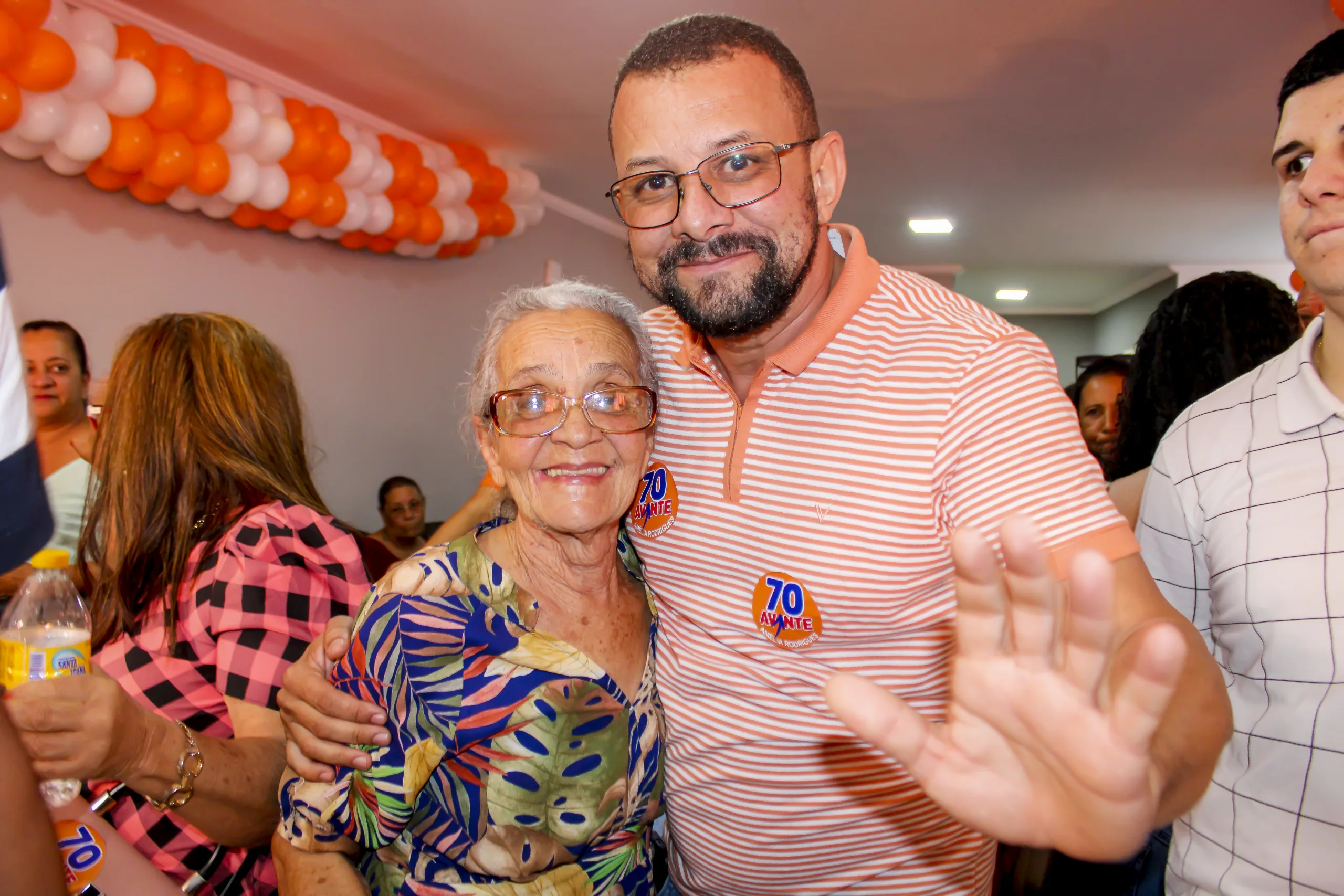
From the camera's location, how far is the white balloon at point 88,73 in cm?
332

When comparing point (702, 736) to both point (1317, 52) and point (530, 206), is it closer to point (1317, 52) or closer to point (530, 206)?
point (1317, 52)

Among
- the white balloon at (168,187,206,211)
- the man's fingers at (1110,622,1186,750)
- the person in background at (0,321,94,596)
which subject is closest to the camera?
the man's fingers at (1110,622,1186,750)

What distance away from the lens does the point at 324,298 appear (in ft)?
18.2

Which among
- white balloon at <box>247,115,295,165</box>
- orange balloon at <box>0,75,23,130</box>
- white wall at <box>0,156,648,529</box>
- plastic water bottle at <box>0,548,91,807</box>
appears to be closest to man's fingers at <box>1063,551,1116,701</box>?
→ plastic water bottle at <box>0,548,91,807</box>

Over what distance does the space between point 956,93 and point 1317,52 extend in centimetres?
423

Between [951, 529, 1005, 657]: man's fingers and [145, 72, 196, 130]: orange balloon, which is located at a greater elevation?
[145, 72, 196, 130]: orange balloon

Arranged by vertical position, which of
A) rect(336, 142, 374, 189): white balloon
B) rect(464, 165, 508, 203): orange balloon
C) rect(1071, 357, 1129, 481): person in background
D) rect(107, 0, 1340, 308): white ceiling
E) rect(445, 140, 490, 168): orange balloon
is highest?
rect(107, 0, 1340, 308): white ceiling

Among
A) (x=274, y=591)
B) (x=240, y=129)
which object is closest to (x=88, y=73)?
(x=240, y=129)

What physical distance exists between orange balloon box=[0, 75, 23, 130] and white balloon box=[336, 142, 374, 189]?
1553mm

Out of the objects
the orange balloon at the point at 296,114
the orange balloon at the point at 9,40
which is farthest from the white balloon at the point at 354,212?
the orange balloon at the point at 9,40

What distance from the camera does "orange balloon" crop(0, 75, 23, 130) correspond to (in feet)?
10.3

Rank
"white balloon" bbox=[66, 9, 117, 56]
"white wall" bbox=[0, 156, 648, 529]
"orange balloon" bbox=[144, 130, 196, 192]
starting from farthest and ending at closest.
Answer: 1. "white wall" bbox=[0, 156, 648, 529]
2. "orange balloon" bbox=[144, 130, 196, 192]
3. "white balloon" bbox=[66, 9, 117, 56]

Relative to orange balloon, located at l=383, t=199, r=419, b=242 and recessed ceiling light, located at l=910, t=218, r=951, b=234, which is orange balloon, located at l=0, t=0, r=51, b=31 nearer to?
orange balloon, located at l=383, t=199, r=419, b=242

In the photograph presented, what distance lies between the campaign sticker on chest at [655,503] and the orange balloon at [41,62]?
302 centimetres
